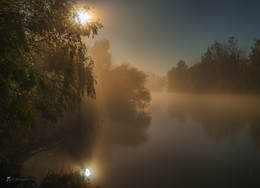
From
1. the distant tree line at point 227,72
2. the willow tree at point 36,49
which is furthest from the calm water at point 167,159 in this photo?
the distant tree line at point 227,72

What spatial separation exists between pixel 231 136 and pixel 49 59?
1908 centimetres

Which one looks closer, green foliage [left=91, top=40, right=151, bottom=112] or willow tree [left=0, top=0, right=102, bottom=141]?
willow tree [left=0, top=0, right=102, bottom=141]

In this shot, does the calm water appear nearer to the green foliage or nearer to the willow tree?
the willow tree

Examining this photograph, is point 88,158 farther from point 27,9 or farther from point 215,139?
point 215,139

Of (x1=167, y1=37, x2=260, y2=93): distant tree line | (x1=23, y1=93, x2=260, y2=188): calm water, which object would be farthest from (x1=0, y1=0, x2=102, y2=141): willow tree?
(x1=167, y1=37, x2=260, y2=93): distant tree line

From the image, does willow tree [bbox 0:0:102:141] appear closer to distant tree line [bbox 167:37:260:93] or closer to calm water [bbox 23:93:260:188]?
calm water [bbox 23:93:260:188]

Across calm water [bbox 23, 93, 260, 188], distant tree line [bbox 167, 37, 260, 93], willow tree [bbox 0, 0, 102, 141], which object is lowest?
calm water [bbox 23, 93, 260, 188]

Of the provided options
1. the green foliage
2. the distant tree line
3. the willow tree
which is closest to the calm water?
the willow tree

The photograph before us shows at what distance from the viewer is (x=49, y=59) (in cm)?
673

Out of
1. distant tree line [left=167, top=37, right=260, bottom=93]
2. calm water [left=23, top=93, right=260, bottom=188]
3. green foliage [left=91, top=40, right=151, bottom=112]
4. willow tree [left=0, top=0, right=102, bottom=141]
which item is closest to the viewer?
willow tree [left=0, top=0, right=102, bottom=141]

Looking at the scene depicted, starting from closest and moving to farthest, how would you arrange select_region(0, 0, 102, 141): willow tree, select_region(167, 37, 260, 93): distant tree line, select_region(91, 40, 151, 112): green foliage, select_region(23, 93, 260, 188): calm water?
select_region(0, 0, 102, 141): willow tree → select_region(23, 93, 260, 188): calm water → select_region(91, 40, 151, 112): green foliage → select_region(167, 37, 260, 93): distant tree line

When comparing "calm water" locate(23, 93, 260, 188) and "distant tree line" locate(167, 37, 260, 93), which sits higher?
"distant tree line" locate(167, 37, 260, 93)

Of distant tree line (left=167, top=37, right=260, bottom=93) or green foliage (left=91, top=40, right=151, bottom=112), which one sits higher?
distant tree line (left=167, top=37, right=260, bottom=93)

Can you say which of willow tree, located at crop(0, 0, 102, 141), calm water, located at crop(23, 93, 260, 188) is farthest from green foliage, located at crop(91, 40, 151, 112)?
willow tree, located at crop(0, 0, 102, 141)
